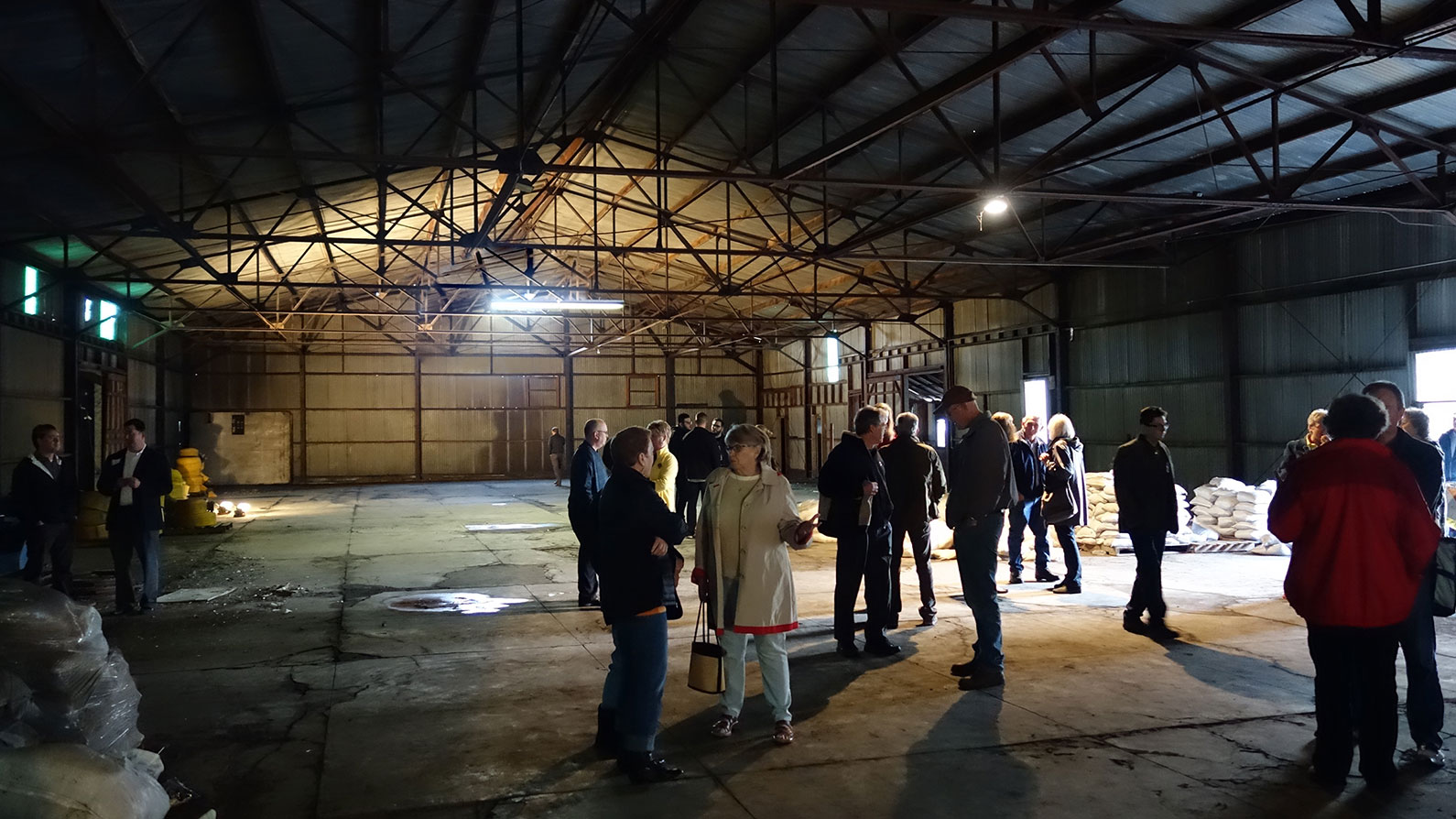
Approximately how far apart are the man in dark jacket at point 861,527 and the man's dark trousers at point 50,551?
6106 millimetres

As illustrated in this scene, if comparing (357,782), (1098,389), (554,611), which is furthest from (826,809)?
(1098,389)

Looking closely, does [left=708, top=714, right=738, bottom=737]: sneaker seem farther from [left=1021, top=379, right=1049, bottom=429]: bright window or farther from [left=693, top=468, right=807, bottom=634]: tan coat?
[left=1021, top=379, right=1049, bottom=429]: bright window

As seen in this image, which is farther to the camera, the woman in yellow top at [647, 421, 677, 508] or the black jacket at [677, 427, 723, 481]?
the black jacket at [677, 427, 723, 481]

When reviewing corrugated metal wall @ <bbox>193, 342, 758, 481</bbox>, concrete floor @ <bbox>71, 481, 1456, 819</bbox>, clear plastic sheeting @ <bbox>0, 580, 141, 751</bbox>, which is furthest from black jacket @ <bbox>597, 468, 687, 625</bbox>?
corrugated metal wall @ <bbox>193, 342, 758, 481</bbox>

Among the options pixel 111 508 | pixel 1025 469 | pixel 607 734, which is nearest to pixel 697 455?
pixel 1025 469

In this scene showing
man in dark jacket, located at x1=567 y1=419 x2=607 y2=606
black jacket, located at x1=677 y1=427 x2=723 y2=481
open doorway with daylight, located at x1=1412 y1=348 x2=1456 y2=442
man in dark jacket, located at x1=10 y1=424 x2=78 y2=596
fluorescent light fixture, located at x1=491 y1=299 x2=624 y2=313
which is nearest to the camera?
man in dark jacket, located at x1=567 y1=419 x2=607 y2=606

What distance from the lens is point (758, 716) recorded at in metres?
5.12

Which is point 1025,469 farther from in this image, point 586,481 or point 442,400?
point 442,400

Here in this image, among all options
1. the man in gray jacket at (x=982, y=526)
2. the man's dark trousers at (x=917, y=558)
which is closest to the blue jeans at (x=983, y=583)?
the man in gray jacket at (x=982, y=526)

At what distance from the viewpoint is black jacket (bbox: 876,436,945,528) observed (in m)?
7.28

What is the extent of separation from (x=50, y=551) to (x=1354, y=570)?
9.20 metres

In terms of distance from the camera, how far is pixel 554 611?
26.9 feet

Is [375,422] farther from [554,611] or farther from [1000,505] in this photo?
[1000,505]

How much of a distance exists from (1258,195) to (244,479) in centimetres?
2618
